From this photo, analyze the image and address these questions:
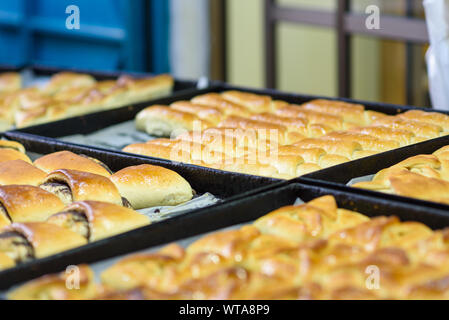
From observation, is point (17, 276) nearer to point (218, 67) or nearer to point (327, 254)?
point (327, 254)

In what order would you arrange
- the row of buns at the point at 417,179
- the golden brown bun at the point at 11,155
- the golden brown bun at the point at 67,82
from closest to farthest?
the row of buns at the point at 417,179 → the golden brown bun at the point at 11,155 → the golden brown bun at the point at 67,82

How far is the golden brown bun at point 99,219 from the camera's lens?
6.01 ft

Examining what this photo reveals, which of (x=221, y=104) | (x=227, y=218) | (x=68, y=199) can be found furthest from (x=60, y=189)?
(x=221, y=104)

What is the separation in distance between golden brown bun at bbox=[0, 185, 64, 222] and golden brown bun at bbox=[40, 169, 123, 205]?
0.26ft

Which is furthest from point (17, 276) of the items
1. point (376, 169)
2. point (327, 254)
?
point (376, 169)

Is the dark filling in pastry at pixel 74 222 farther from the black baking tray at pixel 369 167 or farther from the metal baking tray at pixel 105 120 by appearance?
the metal baking tray at pixel 105 120

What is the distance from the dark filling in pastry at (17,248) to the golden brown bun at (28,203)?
28 centimetres

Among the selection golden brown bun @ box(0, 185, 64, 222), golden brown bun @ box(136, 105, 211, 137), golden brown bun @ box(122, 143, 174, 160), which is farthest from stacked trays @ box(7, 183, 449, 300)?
golden brown bun @ box(136, 105, 211, 137)

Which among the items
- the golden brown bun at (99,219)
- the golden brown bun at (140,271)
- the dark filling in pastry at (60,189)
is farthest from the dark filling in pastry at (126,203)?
the golden brown bun at (140,271)

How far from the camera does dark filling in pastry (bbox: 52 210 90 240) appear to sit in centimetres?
183

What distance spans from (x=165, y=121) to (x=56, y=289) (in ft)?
6.01

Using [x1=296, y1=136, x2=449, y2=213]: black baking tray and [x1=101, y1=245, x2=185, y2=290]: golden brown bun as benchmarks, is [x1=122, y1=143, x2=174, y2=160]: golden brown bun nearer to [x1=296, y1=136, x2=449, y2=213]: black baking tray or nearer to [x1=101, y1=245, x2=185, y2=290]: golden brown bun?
[x1=296, y1=136, x2=449, y2=213]: black baking tray

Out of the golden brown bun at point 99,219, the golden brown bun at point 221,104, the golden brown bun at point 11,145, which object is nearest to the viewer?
the golden brown bun at point 99,219

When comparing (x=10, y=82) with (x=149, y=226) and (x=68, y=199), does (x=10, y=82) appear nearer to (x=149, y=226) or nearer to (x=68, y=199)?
(x=68, y=199)
